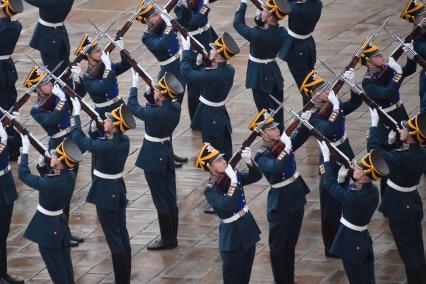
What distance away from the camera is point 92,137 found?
15.6 metres

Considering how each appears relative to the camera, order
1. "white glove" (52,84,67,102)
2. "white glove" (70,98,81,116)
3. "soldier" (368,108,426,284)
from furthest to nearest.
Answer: "white glove" (52,84,67,102) → "white glove" (70,98,81,116) → "soldier" (368,108,426,284)

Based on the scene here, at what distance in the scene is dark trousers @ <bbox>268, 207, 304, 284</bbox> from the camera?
49.5 feet

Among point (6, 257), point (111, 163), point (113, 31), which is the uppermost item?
point (111, 163)

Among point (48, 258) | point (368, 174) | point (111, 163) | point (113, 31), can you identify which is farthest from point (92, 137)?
point (113, 31)

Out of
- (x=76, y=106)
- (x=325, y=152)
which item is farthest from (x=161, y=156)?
(x=325, y=152)

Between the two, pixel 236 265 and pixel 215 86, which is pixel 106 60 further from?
pixel 236 265

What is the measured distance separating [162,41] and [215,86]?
153 centimetres

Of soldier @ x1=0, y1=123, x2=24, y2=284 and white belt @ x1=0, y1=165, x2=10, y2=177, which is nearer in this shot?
soldier @ x1=0, y1=123, x2=24, y2=284

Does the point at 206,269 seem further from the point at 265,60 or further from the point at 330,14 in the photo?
the point at 330,14

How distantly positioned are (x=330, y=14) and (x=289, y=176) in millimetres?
9446

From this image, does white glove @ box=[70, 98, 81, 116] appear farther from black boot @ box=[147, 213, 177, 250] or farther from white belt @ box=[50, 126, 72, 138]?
black boot @ box=[147, 213, 177, 250]

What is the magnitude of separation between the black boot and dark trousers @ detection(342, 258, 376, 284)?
2682 millimetres

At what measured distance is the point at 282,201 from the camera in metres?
15.0

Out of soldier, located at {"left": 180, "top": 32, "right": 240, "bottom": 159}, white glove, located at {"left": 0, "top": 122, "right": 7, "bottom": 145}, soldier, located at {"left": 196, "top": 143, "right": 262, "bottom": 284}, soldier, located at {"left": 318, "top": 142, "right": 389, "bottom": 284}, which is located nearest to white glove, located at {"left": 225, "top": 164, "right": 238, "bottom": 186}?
soldier, located at {"left": 196, "top": 143, "right": 262, "bottom": 284}
